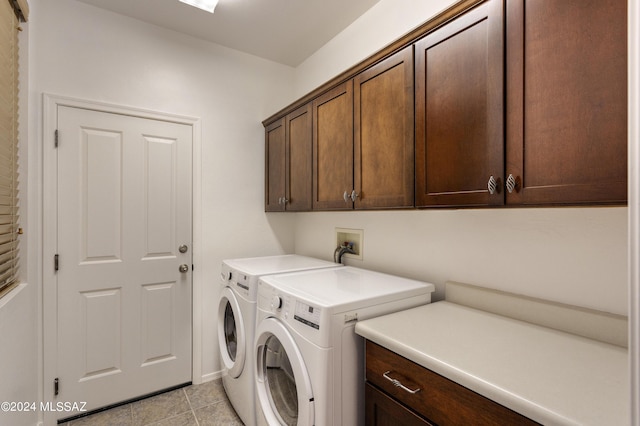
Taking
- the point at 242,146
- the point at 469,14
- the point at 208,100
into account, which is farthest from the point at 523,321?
the point at 208,100

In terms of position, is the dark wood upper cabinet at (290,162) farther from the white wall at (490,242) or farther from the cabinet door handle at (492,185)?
the cabinet door handle at (492,185)

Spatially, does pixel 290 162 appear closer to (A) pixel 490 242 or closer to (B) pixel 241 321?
(B) pixel 241 321

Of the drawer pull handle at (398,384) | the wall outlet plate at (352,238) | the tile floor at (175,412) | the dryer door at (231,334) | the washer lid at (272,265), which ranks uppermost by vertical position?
the wall outlet plate at (352,238)

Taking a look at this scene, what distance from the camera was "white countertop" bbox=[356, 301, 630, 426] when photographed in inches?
28.1

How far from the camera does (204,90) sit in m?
2.43

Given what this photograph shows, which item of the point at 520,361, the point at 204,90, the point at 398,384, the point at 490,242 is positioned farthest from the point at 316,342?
the point at 204,90

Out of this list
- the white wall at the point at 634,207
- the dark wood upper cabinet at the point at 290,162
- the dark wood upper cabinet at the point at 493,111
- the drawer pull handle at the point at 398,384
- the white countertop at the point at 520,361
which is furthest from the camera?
the dark wood upper cabinet at the point at 290,162

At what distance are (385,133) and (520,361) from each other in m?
1.05

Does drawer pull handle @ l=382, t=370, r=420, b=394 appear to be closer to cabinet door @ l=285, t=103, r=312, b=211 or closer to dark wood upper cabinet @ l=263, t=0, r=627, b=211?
dark wood upper cabinet @ l=263, t=0, r=627, b=211

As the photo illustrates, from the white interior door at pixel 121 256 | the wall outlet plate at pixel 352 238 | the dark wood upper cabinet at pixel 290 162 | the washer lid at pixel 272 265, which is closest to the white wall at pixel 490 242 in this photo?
the wall outlet plate at pixel 352 238

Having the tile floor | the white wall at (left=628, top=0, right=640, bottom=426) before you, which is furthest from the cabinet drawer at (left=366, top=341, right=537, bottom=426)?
the tile floor

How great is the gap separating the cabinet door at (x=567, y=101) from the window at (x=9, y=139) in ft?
6.79

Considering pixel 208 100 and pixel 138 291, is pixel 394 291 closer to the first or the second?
pixel 138 291

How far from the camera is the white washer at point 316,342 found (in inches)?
45.8
